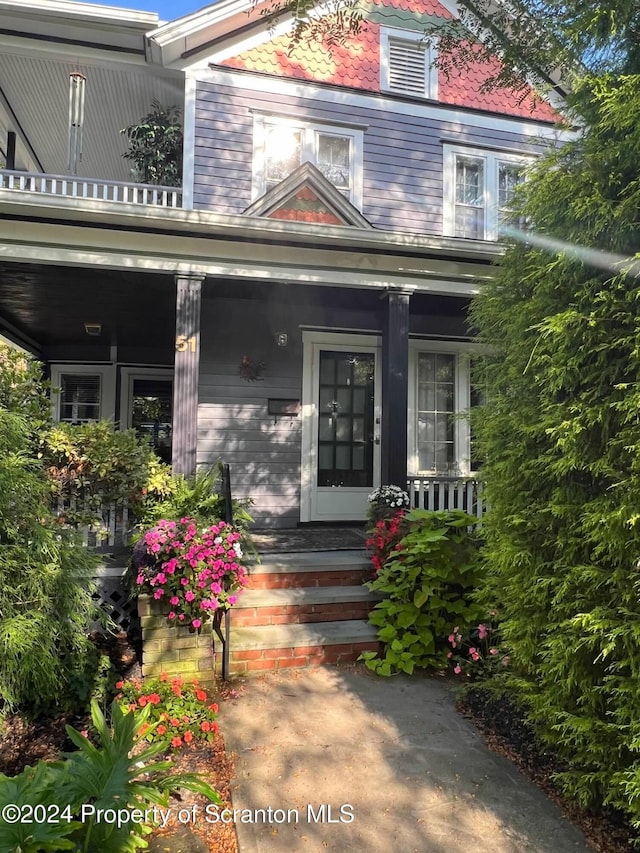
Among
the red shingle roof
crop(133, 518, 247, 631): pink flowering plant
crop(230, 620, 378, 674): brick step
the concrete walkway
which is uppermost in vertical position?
the red shingle roof

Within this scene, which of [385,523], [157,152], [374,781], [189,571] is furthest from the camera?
[157,152]

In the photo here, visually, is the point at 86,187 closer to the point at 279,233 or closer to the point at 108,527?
the point at 279,233

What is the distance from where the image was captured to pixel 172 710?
2807 millimetres

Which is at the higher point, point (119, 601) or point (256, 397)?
point (256, 397)

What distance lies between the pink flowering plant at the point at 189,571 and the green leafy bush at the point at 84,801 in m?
1.26

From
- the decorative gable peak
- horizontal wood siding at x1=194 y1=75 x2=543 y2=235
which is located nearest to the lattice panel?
the decorative gable peak

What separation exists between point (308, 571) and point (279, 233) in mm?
3179

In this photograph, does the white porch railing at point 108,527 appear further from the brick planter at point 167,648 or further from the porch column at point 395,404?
the porch column at point 395,404

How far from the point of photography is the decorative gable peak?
5785 mm

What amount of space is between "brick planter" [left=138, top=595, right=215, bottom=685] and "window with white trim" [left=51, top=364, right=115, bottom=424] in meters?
5.34

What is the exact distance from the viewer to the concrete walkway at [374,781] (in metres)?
2.11

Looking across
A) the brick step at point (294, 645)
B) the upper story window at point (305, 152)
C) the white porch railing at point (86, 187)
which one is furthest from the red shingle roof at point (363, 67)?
the brick step at point (294, 645)

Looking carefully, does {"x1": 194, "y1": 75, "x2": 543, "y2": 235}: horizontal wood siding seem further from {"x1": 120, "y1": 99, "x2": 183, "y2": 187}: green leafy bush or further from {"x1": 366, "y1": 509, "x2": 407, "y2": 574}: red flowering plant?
{"x1": 366, "y1": 509, "x2": 407, "y2": 574}: red flowering plant

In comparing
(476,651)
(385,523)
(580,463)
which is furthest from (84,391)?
(580,463)
